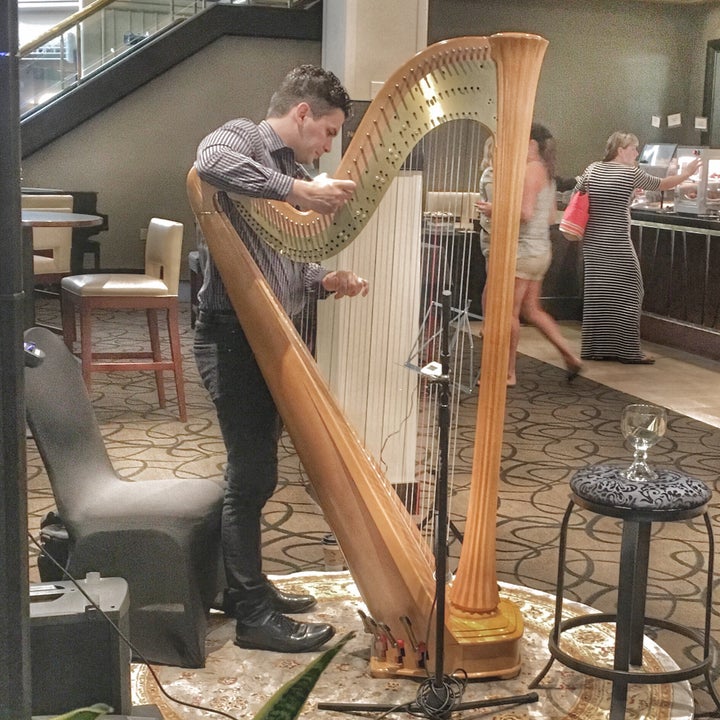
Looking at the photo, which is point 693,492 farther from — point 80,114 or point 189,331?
point 80,114

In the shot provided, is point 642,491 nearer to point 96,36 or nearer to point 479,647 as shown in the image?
point 479,647

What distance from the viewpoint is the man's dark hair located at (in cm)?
232

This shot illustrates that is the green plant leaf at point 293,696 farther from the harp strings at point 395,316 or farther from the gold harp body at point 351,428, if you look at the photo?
the harp strings at point 395,316

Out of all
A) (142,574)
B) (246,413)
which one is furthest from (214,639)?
(246,413)

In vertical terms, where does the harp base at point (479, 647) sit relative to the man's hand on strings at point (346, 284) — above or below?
below

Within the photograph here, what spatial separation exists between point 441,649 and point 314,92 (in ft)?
4.19

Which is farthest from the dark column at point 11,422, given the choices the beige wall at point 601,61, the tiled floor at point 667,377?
the beige wall at point 601,61

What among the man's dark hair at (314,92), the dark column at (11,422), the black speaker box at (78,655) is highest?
the man's dark hair at (314,92)

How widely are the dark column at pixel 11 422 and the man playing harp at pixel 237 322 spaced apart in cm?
118

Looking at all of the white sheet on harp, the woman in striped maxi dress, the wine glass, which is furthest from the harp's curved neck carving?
the woman in striped maxi dress

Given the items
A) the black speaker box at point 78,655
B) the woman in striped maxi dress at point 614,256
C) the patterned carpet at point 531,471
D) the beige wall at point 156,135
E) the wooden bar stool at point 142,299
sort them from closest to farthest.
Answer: the black speaker box at point 78,655, the patterned carpet at point 531,471, the wooden bar stool at point 142,299, the woman in striped maxi dress at point 614,256, the beige wall at point 156,135

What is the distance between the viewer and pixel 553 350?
693cm

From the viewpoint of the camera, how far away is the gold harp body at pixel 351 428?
2.04m

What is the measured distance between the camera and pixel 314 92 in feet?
7.62
